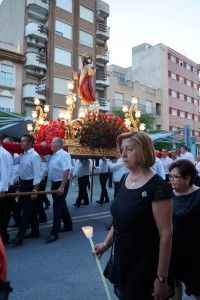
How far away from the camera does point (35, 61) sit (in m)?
31.9

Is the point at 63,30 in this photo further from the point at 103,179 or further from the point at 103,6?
the point at 103,179

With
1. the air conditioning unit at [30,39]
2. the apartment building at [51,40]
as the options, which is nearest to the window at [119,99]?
the apartment building at [51,40]

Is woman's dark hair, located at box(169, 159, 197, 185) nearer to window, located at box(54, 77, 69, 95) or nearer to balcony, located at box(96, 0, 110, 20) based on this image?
window, located at box(54, 77, 69, 95)

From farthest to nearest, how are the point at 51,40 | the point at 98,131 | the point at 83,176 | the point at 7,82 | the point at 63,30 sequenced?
the point at 63,30
the point at 51,40
the point at 7,82
the point at 83,176
the point at 98,131

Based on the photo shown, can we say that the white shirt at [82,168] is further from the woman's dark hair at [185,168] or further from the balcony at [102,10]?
the balcony at [102,10]

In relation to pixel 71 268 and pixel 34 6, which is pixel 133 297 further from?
pixel 34 6

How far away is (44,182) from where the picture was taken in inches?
377

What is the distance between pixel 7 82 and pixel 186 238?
96.6 ft

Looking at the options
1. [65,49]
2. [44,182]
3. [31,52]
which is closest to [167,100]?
[65,49]

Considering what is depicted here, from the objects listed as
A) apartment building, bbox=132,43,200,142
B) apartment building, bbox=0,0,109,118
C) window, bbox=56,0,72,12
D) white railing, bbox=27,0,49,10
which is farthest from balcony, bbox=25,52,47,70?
apartment building, bbox=132,43,200,142

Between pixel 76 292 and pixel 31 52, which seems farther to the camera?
pixel 31 52

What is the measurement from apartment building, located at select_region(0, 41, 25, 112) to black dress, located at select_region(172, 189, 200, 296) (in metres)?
28.4

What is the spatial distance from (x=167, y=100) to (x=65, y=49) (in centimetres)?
1810

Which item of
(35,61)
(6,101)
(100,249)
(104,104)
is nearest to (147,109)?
(104,104)
